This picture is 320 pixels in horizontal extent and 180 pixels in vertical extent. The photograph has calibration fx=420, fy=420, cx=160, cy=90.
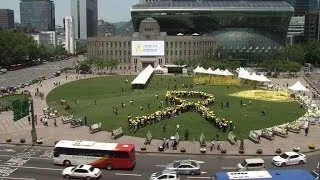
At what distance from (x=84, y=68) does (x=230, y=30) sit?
6913 centimetres

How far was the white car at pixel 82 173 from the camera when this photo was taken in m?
37.1

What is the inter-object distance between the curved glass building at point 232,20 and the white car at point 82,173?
5410 inches

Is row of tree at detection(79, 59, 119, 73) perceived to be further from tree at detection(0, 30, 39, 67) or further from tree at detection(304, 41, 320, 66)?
tree at detection(304, 41, 320, 66)

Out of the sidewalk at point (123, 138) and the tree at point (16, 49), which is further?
the tree at point (16, 49)

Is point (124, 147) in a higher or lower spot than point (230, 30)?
lower

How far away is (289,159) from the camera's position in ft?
136

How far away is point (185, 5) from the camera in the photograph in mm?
177625

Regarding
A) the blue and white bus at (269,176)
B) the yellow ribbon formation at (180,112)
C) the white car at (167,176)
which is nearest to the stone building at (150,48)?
the yellow ribbon formation at (180,112)

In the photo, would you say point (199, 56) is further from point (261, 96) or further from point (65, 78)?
point (261, 96)

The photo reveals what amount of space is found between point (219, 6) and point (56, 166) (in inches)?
5669

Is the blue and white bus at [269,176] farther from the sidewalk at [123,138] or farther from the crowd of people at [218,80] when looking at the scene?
the crowd of people at [218,80]

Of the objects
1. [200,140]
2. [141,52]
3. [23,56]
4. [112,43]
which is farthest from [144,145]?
[23,56]

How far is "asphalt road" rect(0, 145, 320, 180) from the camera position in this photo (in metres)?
38.4

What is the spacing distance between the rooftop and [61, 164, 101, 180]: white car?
143 metres
